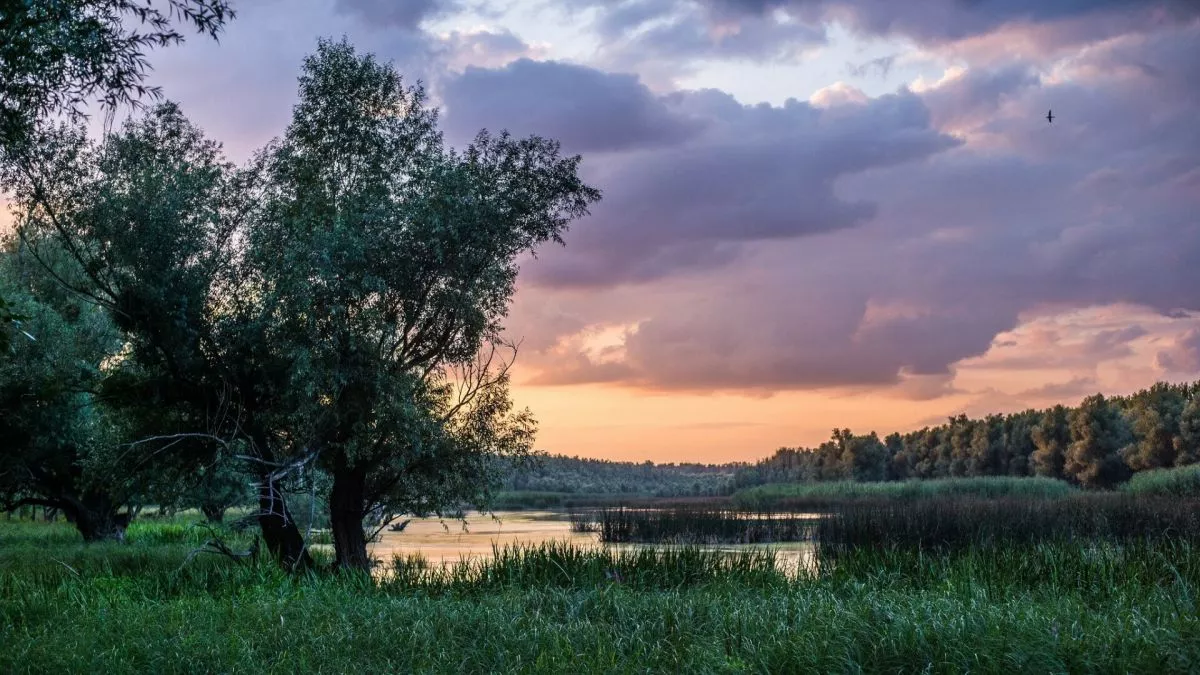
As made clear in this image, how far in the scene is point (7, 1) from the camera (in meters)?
10.9

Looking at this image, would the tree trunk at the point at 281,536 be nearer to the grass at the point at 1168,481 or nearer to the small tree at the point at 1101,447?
the grass at the point at 1168,481

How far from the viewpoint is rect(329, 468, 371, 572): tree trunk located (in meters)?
Answer: 19.9

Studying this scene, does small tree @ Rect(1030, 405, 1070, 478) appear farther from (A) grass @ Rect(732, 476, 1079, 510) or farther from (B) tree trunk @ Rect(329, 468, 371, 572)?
(B) tree trunk @ Rect(329, 468, 371, 572)

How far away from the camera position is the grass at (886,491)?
49.1m

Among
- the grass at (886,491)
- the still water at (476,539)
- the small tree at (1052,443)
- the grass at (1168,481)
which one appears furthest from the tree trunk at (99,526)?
the small tree at (1052,443)

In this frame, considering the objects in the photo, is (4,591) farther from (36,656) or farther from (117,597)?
(36,656)

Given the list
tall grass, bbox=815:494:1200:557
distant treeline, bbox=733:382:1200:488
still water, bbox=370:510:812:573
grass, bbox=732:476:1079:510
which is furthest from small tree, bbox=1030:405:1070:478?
tall grass, bbox=815:494:1200:557

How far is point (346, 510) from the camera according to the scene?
19.9 metres

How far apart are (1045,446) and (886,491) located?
3654 cm

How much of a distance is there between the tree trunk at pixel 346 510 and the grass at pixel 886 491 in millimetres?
31622

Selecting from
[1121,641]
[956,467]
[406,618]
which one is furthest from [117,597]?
[956,467]

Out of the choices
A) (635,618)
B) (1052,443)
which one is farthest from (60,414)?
(1052,443)

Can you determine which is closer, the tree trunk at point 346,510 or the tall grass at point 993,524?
the tree trunk at point 346,510

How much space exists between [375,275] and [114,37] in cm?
656
